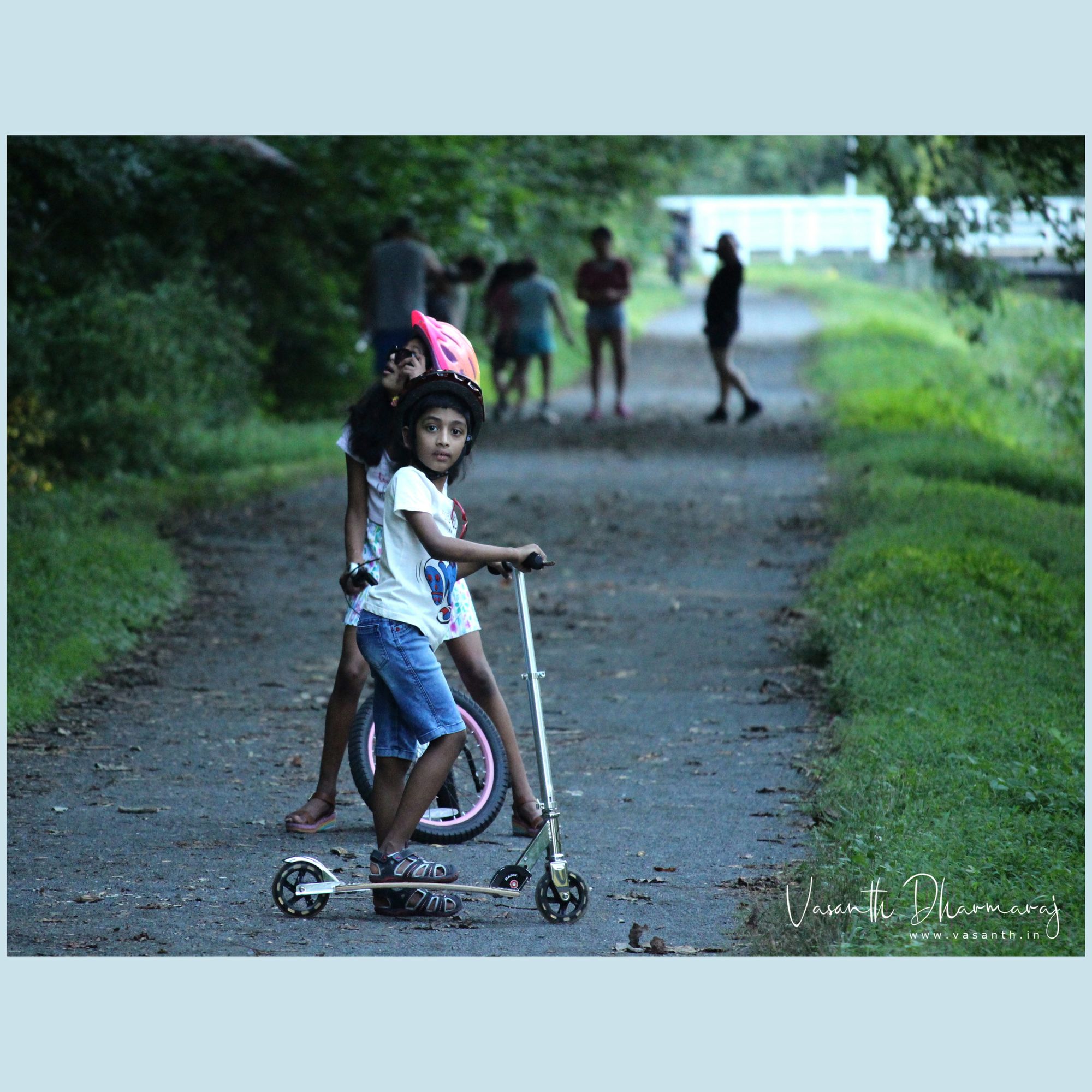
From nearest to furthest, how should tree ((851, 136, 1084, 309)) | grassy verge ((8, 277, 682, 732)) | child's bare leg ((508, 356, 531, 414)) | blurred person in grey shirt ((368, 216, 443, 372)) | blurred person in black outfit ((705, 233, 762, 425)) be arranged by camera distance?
grassy verge ((8, 277, 682, 732)), tree ((851, 136, 1084, 309)), blurred person in grey shirt ((368, 216, 443, 372)), blurred person in black outfit ((705, 233, 762, 425)), child's bare leg ((508, 356, 531, 414))

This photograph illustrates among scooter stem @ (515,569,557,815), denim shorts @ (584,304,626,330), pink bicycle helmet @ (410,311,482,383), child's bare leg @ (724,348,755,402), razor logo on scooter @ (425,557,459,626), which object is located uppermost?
denim shorts @ (584,304,626,330)

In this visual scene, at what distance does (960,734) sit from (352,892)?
2609mm

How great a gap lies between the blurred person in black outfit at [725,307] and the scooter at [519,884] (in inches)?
514

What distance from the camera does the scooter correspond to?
502cm

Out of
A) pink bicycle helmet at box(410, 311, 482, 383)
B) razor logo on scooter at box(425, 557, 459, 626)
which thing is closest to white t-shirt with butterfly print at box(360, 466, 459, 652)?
razor logo on scooter at box(425, 557, 459, 626)

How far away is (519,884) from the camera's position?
5.19 m

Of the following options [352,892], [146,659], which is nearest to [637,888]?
[352,892]

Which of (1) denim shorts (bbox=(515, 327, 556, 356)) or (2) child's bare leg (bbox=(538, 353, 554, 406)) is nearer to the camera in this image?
(1) denim shorts (bbox=(515, 327, 556, 356))

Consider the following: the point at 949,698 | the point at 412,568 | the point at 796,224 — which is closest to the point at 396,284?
the point at 949,698

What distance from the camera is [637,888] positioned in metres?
5.47

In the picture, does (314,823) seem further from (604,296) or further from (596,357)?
(596,357)

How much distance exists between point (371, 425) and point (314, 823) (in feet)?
4.77

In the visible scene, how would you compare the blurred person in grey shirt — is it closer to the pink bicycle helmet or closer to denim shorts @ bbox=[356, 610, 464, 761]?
the pink bicycle helmet

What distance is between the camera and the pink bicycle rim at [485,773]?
5.93 metres
